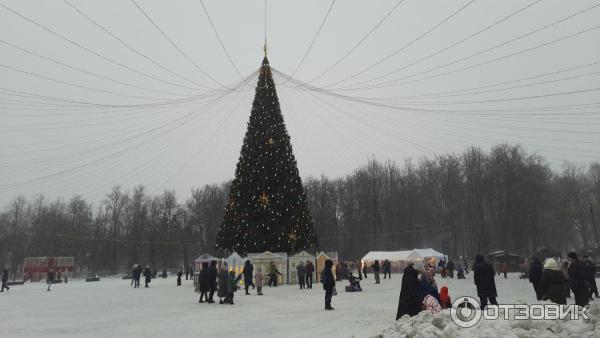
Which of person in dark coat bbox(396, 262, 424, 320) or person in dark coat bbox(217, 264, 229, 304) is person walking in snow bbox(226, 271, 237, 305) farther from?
person in dark coat bbox(396, 262, 424, 320)

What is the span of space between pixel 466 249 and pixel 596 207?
17.8m

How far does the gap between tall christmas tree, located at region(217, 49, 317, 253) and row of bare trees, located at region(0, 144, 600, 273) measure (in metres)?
31.8

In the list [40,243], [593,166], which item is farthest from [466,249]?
[40,243]

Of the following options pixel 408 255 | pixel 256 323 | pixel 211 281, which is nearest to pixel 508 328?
pixel 256 323

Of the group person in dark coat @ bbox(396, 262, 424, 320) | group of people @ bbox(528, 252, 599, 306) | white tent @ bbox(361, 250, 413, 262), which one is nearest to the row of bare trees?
white tent @ bbox(361, 250, 413, 262)

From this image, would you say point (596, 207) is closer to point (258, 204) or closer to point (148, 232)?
point (258, 204)

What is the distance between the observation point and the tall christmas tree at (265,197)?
24.0m

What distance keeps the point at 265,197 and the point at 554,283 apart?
17.3 m

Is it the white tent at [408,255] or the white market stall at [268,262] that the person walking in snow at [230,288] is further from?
the white tent at [408,255]

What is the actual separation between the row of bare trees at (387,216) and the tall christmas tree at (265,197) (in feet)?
104

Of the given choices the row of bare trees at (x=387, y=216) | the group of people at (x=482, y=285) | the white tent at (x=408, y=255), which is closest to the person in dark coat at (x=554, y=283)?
the group of people at (x=482, y=285)

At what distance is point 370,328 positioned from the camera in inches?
344

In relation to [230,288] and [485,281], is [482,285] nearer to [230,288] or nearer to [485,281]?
[485,281]

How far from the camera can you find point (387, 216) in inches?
2242
